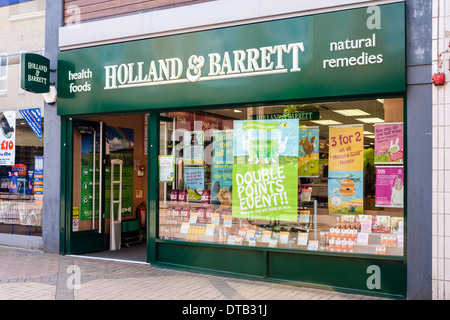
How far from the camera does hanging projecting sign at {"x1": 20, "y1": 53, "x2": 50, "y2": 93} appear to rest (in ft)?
26.1

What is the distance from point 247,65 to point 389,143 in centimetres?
228

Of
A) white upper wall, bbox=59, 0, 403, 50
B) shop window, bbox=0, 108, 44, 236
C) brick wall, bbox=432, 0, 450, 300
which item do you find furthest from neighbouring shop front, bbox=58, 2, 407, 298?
shop window, bbox=0, 108, 44, 236

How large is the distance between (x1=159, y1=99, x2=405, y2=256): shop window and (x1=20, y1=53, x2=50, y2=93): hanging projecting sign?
2.45 m

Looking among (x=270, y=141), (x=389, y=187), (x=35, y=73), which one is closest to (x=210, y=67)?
(x=270, y=141)

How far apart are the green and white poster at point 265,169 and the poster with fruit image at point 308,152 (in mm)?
74

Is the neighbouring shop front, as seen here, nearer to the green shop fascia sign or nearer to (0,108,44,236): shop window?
the green shop fascia sign

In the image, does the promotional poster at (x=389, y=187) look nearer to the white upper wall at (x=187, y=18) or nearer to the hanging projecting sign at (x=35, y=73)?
the white upper wall at (x=187, y=18)

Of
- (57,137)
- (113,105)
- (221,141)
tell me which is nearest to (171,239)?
(221,141)


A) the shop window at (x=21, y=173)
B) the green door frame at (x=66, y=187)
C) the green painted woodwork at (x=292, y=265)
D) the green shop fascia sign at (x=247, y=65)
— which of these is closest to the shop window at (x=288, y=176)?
the green painted woodwork at (x=292, y=265)

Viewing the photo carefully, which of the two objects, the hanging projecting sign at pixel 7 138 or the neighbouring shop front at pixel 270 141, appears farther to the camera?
the hanging projecting sign at pixel 7 138

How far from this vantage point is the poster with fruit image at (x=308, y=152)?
21.6 feet

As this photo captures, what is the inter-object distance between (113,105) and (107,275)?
9.29 feet

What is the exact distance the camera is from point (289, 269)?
256 inches

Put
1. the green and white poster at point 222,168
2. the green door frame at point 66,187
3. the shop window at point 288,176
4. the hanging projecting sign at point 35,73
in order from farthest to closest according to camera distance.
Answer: the green door frame at point 66,187, the hanging projecting sign at point 35,73, the green and white poster at point 222,168, the shop window at point 288,176
